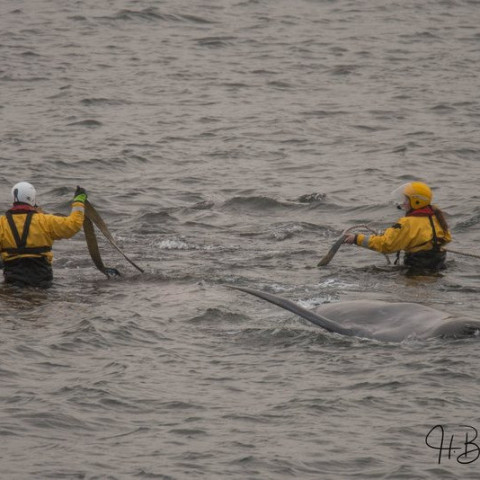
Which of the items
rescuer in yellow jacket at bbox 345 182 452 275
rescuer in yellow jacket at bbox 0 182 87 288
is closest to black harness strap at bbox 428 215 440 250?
rescuer in yellow jacket at bbox 345 182 452 275

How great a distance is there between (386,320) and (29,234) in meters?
5.07

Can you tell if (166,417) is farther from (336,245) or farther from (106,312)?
(336,245)

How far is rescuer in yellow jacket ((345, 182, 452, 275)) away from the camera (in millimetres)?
16547

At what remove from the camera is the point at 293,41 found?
3631cm

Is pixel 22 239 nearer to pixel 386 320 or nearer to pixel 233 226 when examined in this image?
pixel 386 320

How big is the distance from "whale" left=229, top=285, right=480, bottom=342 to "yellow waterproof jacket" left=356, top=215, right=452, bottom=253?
110 inches

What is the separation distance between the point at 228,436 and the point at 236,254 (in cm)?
768

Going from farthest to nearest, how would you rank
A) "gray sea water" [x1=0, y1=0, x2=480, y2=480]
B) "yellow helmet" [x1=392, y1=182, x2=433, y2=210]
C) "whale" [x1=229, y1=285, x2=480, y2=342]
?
"yellow helmet" [x1=392, y1=182, x2=433, y2=210] < "whale" [x1=229, y1=285, x2=480, y2=342] < "gray sea water" [x1=0, y1=0, x2=480, y2=480]

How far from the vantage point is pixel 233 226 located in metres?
20.6

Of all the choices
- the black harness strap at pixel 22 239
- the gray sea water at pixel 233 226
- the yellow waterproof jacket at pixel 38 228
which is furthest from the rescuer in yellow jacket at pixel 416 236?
the black harness strap at pixel 22 239

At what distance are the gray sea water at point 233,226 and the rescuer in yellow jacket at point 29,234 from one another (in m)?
0.38

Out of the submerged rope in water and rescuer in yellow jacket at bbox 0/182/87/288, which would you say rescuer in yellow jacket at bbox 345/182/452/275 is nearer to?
the submerged rope in water

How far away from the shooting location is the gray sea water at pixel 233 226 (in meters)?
10.9

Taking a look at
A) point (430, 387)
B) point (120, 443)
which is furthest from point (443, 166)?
point (120, 443)
